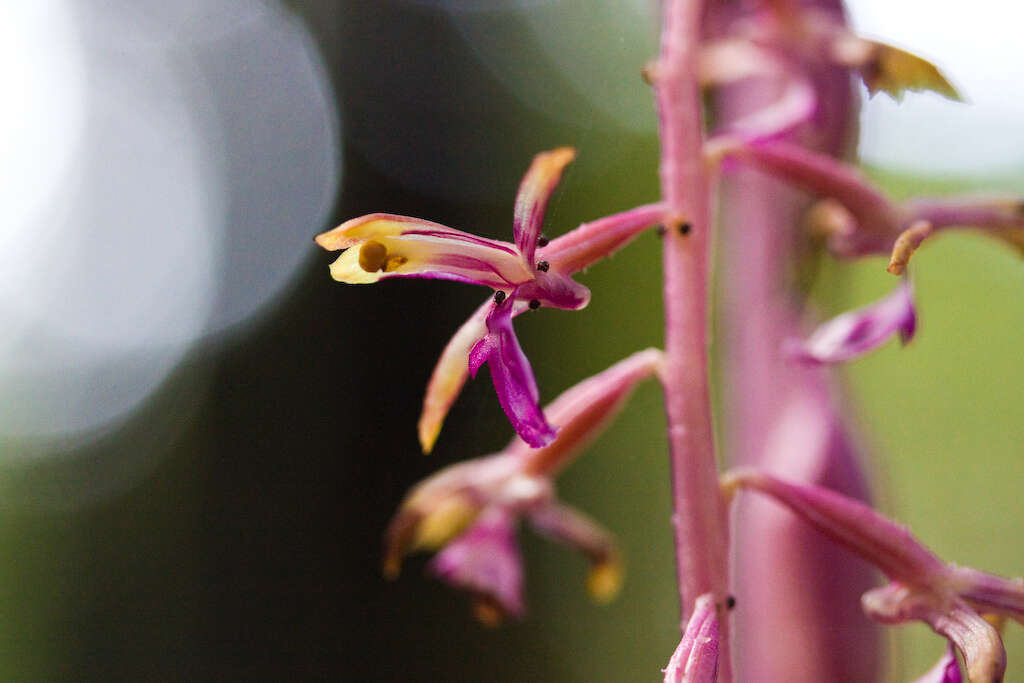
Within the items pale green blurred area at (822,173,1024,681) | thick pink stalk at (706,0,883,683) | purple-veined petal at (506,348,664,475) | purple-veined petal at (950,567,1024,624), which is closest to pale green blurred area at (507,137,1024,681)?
pale green blurred area at (822,173,1024,681)

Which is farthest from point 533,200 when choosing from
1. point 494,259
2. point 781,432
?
point 781,432

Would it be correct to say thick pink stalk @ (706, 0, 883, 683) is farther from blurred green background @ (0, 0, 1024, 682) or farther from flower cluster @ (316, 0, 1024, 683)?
blurred green background @ (0, 0, 1024, 682)

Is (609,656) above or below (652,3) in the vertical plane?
below

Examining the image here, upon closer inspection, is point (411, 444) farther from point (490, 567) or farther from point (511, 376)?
point (511, 376)

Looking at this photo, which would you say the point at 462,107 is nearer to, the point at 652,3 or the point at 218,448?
the point at 218,448

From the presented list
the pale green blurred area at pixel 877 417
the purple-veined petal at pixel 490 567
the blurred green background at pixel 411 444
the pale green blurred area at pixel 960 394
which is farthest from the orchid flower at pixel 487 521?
the pale green blurred area at pixel 960 394

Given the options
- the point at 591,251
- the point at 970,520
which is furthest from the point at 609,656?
the point at 591,251

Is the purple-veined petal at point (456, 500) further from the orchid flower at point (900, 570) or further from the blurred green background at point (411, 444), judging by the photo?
the blurred green background at point (411, 444)
